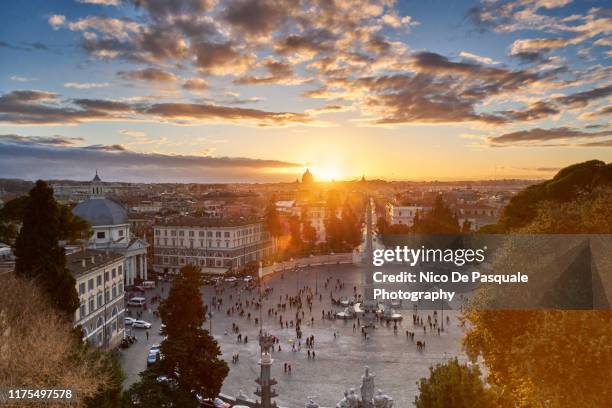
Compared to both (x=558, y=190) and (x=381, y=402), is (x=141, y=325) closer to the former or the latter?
(x=381, y=402)

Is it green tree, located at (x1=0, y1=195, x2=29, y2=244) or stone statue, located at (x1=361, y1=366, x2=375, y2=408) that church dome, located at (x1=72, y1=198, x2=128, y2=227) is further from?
stone statue, located at (x1=361, y1=366, x2=375, y2=408)

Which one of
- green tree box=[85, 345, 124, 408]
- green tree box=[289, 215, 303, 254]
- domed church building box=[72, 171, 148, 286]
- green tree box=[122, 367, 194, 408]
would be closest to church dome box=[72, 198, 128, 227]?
domed church building box=[72, 171, 148, 286]

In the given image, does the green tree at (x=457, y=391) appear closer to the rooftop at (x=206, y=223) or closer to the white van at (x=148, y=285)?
the white van at (x=148, y=285)

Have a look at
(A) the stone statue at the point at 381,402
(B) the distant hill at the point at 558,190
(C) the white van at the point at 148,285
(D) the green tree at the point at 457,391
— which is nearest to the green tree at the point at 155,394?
(A) the stone statue at the point at 381,402

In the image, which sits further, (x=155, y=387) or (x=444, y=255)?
(x=444, y=255)

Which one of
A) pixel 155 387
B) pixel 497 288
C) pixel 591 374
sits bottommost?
pixel 155 387

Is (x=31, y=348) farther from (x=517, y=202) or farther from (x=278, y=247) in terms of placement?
(x=278, y=247)

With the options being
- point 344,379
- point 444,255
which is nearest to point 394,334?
point 444,255
